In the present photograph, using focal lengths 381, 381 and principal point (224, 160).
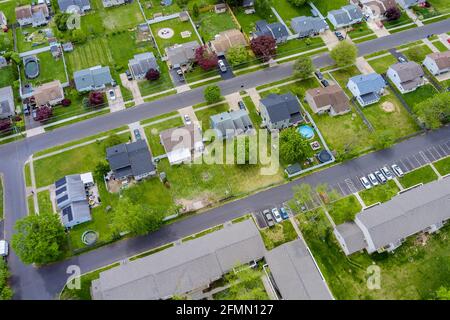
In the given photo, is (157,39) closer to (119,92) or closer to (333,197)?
(119,92)

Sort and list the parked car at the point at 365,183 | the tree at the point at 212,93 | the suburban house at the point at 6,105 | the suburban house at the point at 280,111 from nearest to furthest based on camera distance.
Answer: the parked car at the point at 365,183, the suburban house at the point at 280,111, the tree at the point at 212,93, the suburban house at the point at 6,105

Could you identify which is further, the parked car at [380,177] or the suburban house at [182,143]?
the suburban house at [182,143]

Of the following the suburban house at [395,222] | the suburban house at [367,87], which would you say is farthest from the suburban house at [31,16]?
the suburban house at [395,222]

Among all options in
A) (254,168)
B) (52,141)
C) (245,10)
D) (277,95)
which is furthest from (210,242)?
(245,10)

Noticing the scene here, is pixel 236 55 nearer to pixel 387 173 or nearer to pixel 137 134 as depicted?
pixel 137 134

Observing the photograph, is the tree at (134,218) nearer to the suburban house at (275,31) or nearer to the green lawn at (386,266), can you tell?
the green lawn at (386,266)
